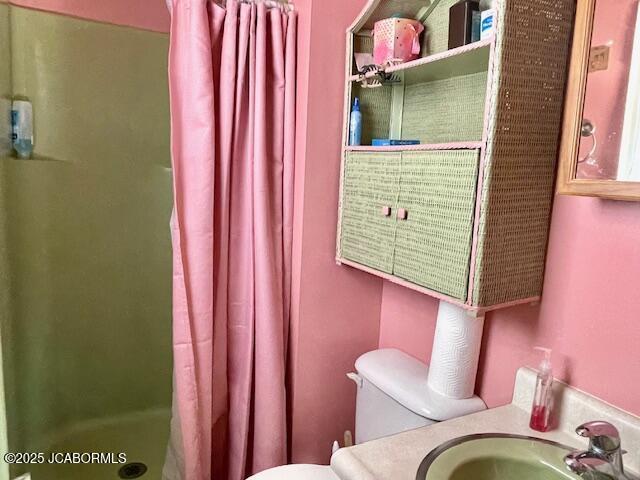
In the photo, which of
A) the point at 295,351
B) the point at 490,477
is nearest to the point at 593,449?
the point at 490,477

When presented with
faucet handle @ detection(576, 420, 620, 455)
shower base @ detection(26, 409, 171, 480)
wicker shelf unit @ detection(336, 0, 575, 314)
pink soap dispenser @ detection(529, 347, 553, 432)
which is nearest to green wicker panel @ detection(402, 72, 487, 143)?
wicker shelf unit @ detection(336, 0, 575, 314)

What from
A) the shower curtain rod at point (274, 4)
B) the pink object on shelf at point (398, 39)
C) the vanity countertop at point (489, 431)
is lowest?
the vanity countertop at point (489, 431)

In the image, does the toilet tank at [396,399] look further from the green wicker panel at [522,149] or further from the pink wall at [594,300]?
the green wicker panel at [522,149]

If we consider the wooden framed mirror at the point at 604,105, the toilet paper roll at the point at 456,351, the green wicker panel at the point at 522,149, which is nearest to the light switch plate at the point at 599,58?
the wooden framed mirror at the point at 604,105

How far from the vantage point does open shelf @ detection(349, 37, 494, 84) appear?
108 centimetres

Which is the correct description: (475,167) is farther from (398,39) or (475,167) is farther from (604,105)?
(398,39)

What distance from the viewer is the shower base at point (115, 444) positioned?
6.18ft

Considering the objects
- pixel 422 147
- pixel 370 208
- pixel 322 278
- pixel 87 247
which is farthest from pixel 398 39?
pixel 87 247

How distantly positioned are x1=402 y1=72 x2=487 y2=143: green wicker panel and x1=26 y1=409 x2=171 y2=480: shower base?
65.4 inches

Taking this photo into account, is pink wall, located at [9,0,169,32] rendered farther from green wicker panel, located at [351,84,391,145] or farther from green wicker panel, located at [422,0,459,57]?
green wicker panel, located at [422,0,459,57]

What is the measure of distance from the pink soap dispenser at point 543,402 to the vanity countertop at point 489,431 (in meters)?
0.02

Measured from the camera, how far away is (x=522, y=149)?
1052mm

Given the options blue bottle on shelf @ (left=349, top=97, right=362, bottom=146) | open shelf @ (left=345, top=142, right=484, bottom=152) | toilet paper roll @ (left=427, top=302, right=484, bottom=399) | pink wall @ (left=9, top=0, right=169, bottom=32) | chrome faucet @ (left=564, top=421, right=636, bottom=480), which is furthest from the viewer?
pink wall @ (left=9, top=0, right=169, bottom=32)

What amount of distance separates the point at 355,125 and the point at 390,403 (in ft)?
2.74
